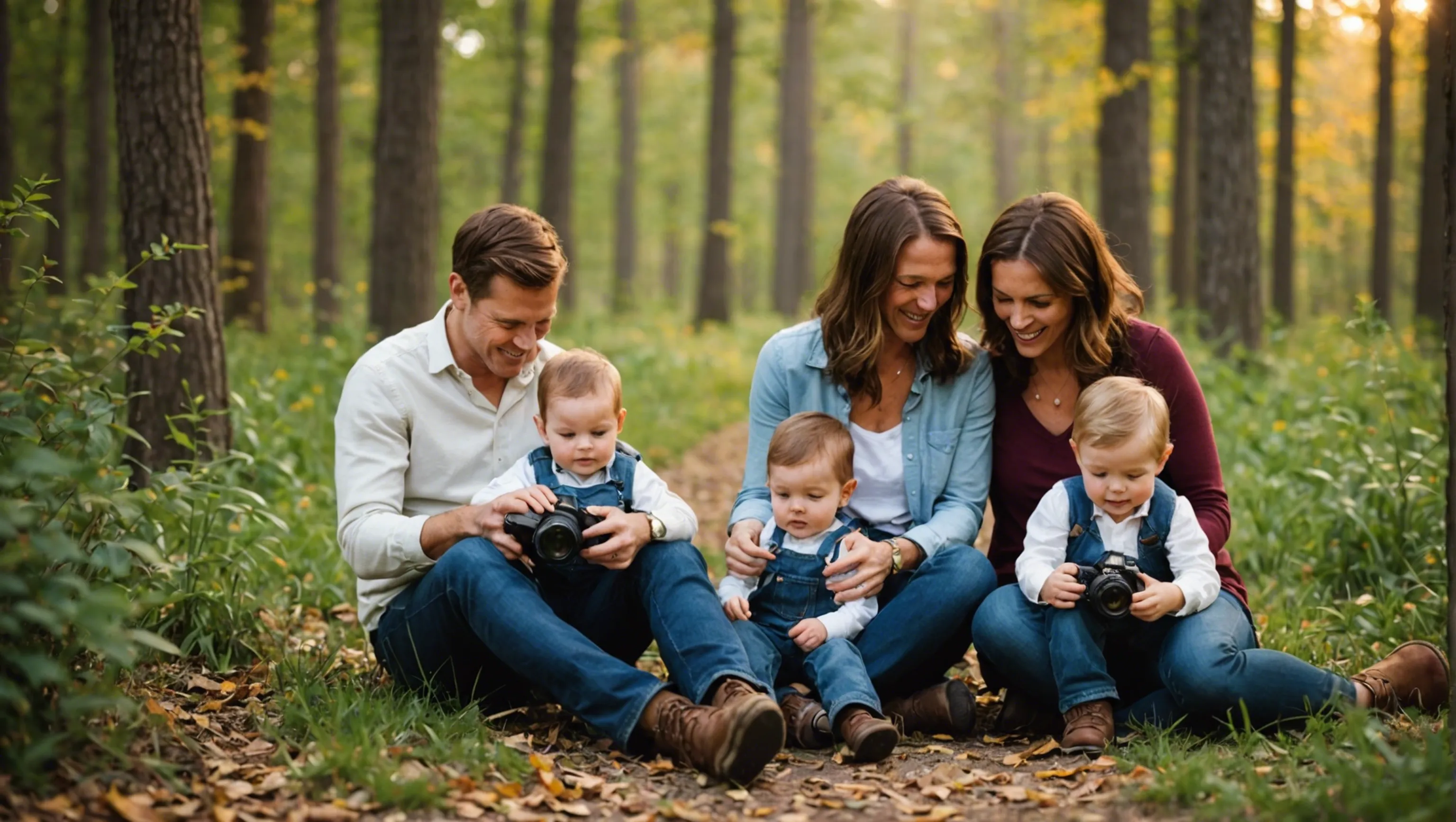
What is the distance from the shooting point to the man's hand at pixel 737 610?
3.45 metres

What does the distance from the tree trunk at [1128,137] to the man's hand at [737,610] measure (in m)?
8.13

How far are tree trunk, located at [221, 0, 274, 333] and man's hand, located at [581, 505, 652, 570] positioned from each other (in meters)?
8.22

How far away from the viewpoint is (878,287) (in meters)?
3.64

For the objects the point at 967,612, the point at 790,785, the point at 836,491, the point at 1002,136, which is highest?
the point at 1002,136

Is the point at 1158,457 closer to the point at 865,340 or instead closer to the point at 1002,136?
the point at 865,340

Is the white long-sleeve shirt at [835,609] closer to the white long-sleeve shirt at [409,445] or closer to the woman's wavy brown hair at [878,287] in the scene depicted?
the woman's wavy brown hair at [878,287]

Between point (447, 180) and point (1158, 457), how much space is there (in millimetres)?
20811

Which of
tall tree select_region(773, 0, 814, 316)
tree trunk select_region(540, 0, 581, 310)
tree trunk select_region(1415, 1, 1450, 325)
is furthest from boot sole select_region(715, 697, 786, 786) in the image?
tall tree select_region(773, 0, 814, 316)

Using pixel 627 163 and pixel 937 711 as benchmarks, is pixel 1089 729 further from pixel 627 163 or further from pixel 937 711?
pixel 627 163

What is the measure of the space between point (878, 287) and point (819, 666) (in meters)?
1.18

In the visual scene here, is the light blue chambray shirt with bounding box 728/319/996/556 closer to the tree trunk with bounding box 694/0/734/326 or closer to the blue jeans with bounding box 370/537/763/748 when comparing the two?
the blue jeans with bounding box 370/537/763/748

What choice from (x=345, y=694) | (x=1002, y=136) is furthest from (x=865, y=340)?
(x=1002, y=136)

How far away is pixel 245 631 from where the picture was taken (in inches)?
151

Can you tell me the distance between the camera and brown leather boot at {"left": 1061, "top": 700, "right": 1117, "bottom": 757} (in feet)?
10.5
